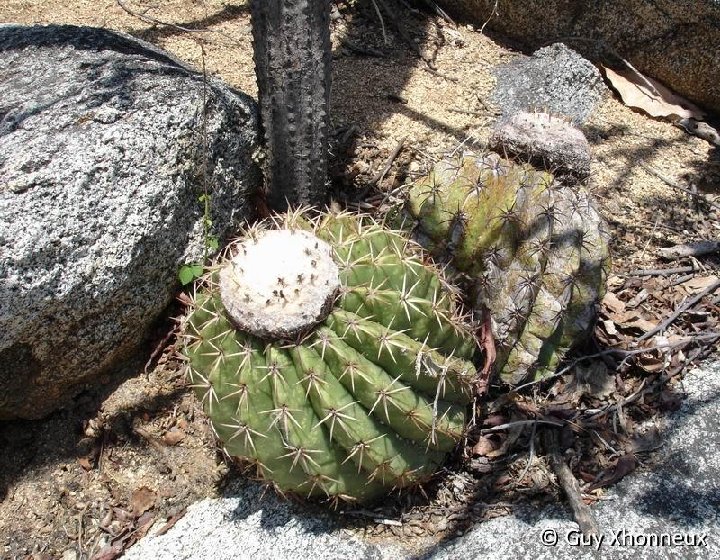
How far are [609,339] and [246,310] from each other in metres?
1.52

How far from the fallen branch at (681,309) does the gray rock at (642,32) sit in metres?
1.35

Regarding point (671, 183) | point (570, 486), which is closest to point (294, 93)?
point (570, 486)

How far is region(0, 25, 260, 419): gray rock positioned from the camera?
2211 mm

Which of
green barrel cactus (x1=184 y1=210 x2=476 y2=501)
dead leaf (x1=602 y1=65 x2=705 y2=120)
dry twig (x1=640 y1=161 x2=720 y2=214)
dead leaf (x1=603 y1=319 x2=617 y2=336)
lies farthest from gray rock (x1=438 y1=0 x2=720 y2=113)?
green barrel cactus (x1=184 y1=210 x2=476 y2=501)

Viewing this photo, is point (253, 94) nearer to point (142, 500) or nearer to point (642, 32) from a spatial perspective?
point (142, 500)

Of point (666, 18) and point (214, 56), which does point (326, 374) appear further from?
point (666, 18)

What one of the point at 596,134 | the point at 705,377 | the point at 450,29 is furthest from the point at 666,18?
the point at 705,377

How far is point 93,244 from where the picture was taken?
2.29 metres

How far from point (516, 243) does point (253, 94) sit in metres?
1.71

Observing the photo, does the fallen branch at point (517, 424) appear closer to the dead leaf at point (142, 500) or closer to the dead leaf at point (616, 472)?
the dead leaf at point (616, 472)

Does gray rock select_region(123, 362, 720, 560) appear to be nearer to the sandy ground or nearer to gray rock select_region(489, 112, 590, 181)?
the sandy ground

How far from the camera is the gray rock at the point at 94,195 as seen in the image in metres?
2.21

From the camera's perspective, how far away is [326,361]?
1.88m

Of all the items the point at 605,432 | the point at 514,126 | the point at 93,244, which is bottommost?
the point at 605,432
